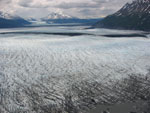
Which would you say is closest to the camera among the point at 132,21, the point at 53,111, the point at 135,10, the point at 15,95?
the point at 53,111

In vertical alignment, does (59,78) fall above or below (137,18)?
below

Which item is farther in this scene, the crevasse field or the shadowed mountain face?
the shadowed mountain face

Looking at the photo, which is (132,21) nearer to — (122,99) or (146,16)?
(146,16)

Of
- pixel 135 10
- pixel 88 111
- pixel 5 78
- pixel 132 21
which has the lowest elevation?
pixel 88 111

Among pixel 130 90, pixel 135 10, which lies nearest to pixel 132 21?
pixel 135 10

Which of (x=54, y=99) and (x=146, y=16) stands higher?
(x=146, y=16)

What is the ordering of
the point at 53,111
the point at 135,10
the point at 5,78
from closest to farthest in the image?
the point at 53,111
the point at 5,78
the point at 135,10

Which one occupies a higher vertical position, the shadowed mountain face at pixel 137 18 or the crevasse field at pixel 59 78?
the shadowed mountain face at pixel 137 18

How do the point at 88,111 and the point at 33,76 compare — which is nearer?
the point at 88,111

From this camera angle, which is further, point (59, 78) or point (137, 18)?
point (137, 18)

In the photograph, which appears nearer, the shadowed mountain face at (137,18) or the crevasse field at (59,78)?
the crevasse field at (59,78)

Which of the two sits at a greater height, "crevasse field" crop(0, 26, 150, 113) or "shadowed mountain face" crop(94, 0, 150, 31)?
"shadowed mountain face" crop(94, 0, 150, 31)
